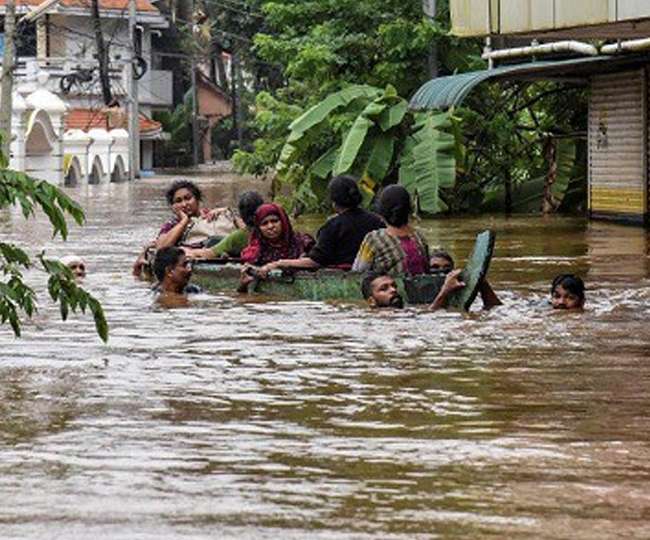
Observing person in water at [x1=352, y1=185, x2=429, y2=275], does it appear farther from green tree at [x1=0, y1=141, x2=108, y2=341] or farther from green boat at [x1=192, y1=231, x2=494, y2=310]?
green tree at [x1=0, y1=141, x2=108, y2=341]

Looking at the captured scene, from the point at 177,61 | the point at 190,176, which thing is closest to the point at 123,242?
the point at 190,176

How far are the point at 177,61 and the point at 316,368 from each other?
242ft

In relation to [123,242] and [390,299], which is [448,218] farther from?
[390,299]

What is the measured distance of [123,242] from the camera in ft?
85.0

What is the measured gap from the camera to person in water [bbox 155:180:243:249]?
59.2 feet

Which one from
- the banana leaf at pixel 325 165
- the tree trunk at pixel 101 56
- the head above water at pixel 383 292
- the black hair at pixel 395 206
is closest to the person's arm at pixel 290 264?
the head above water at pixel 383 292

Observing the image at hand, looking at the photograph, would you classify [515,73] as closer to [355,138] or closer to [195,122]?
[355,138]

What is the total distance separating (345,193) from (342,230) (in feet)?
0.98

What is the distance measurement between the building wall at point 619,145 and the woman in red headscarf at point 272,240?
12.1 m

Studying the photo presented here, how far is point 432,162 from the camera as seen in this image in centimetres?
2833

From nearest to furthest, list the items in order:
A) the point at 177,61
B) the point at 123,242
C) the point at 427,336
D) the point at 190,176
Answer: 1. the point at 427,336
2. the point at 123,242
3. the point at 190,176
4. the point at 177,61

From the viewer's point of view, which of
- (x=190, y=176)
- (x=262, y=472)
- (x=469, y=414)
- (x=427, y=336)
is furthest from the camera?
(x=190, y=176)

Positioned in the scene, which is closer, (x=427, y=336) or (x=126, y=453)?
(x=126, y=453)

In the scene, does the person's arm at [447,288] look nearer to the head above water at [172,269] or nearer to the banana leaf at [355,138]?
the head above water at [172,269]
